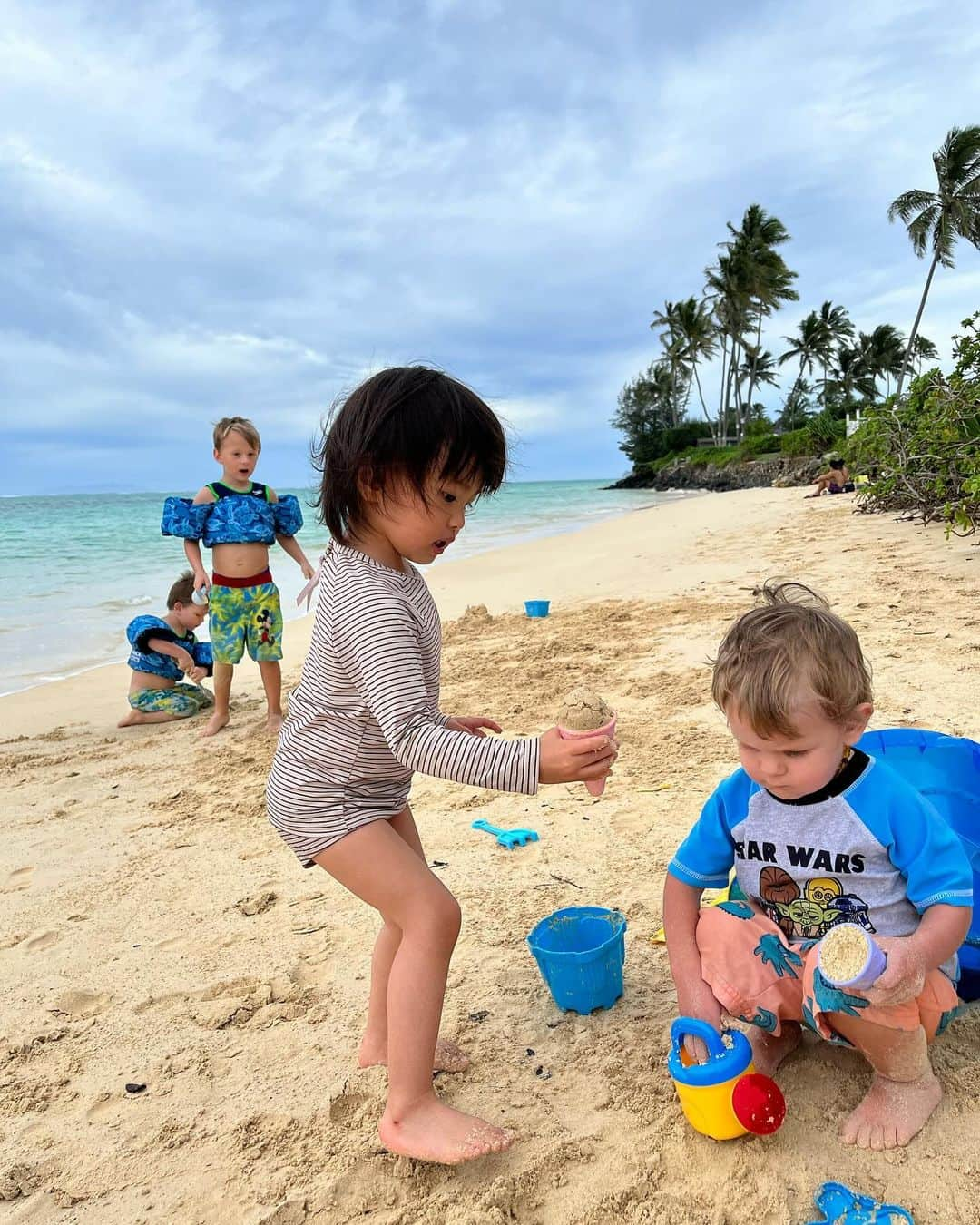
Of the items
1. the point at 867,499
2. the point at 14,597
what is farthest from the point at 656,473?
the point at 14,597

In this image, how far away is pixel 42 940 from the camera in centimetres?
283

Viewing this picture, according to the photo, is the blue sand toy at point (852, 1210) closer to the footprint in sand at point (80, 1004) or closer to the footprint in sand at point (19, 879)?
the footprint in sand at point (80, 1004)

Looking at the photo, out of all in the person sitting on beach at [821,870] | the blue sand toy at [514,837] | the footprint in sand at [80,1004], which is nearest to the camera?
the person sitting on beach at [821,870]

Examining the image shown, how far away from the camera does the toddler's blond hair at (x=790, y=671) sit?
1.57 meters

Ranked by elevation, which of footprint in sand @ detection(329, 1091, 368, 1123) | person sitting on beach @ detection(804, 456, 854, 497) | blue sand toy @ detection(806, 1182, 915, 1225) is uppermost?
person sitting on beach @ detection(804, 456, 854, 497)

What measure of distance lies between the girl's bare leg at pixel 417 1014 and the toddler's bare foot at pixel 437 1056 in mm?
215

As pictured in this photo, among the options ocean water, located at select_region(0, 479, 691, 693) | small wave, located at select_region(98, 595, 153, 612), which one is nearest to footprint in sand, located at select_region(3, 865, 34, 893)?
ocean water, located at select_region(0, 479, 691, 693)

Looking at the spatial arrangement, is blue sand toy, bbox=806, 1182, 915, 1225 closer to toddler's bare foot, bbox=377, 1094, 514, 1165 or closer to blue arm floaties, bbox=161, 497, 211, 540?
toddler's bare foot, bbox=377, 1094, 514, 1165

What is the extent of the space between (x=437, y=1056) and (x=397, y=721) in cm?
94

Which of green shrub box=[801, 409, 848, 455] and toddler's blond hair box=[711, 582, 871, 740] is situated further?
green shrub box=[801, 409, 848, 455]

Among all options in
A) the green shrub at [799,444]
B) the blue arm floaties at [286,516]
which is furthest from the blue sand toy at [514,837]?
the green shrub at [799,444]

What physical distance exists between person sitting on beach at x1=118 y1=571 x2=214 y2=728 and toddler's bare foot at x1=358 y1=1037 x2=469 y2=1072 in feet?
13.1

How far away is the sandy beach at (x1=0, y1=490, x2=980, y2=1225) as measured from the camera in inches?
64.1

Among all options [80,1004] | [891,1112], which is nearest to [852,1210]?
[891,1112]
